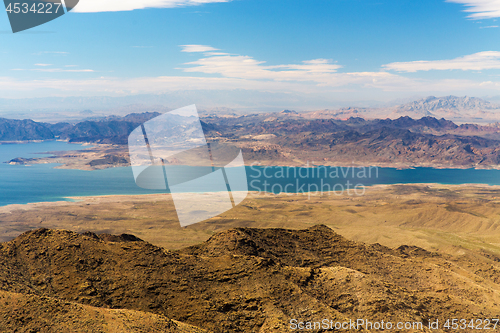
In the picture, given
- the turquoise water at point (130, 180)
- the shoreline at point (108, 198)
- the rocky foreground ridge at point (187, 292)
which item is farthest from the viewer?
the turquoise water at point (130, 180)

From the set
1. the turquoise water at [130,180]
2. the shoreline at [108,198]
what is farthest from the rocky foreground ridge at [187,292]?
the turquoise water at [130,180]

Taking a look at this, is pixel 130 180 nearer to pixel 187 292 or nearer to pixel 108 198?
pixel 108 198

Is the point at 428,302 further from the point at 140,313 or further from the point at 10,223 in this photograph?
the point at 10,223

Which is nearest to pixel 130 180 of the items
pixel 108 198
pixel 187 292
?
pixel 108 198

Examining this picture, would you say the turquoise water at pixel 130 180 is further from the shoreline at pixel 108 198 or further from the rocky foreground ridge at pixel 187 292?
the rocky foreground ridge at pixel 187 292

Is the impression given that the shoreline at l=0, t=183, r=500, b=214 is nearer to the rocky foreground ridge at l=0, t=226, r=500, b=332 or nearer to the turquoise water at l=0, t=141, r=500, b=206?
the turquoise water at l=0, t=141, r=500, b=206

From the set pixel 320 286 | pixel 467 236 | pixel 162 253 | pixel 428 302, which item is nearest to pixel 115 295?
pixel 162 253
